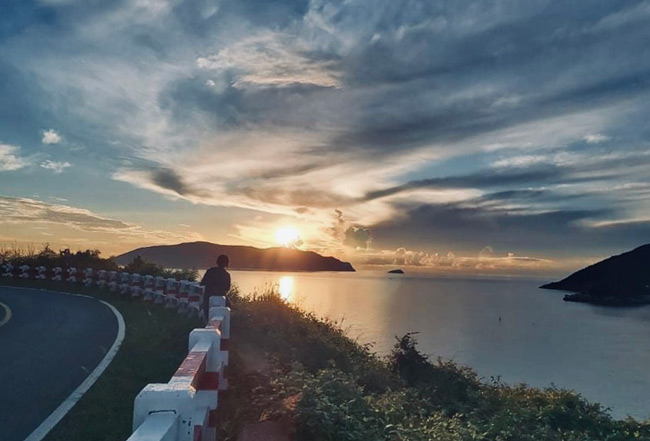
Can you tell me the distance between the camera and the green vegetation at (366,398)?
25.7ft

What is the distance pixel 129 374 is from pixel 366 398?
14.5ft

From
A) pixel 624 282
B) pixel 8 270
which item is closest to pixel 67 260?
pixel 8 270

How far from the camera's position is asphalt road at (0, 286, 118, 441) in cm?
852

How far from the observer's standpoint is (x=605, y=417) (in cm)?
1608

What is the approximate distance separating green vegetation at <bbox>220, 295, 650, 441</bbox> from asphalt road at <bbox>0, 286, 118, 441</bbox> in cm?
281

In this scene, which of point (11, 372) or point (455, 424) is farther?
point (11, 372)

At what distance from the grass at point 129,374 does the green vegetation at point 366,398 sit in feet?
4.44

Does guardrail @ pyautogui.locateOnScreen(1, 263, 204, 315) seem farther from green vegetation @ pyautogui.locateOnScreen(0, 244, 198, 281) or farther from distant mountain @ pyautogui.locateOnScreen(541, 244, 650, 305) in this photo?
distant mountain @ pyautogui.locateOnScreen(541, 244, 650, 305)

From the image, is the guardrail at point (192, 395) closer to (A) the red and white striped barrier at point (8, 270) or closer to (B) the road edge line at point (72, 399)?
(B) the road edge line at point (72, 399)

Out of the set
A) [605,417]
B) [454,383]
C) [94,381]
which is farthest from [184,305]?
[605,417]

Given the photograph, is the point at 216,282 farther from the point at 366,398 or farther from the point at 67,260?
the point at 67,260

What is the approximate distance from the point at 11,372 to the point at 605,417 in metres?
14.9

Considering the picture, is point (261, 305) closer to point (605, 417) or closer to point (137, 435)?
point (605, 417)

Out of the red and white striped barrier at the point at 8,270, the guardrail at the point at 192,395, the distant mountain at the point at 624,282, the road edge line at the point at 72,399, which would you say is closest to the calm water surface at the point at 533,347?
the road edge line at the point at 72,399
